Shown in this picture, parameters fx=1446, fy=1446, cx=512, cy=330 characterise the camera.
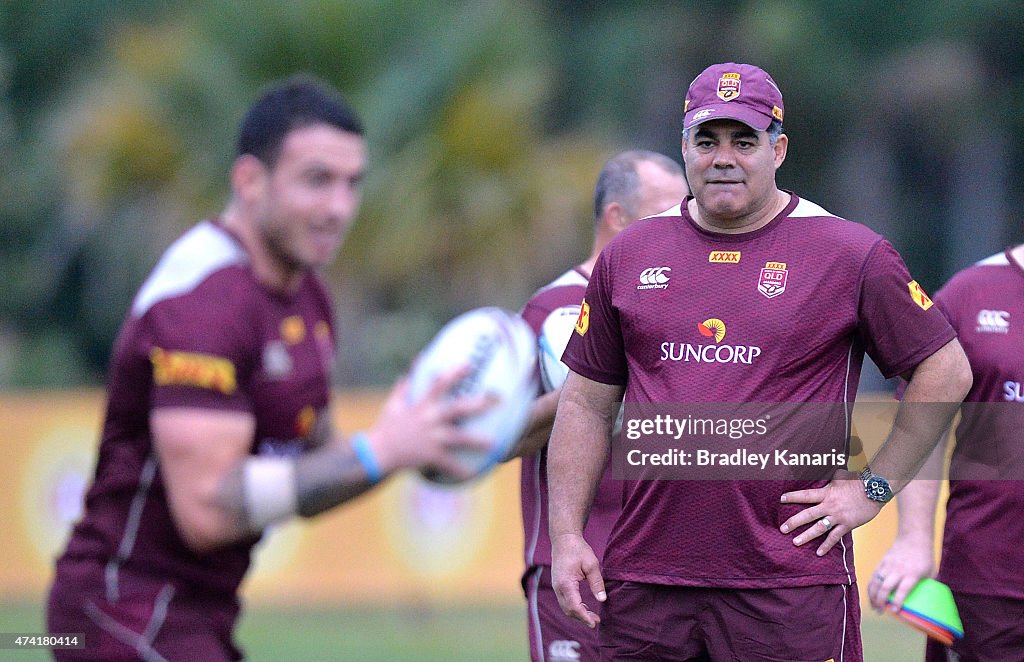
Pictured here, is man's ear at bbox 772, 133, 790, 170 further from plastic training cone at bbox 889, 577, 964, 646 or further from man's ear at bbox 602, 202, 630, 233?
plastic training cone at bbox 889, 577, 964, 646

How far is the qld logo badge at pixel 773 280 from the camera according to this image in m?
4.40

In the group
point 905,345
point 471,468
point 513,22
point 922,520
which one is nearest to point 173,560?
point 471,468

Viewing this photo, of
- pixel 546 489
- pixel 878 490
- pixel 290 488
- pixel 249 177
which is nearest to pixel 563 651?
pixel 546 489

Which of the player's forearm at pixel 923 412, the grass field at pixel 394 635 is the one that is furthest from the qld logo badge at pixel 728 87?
the grass field at pixel 394 635

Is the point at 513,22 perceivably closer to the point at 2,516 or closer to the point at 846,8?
the point at 2,516

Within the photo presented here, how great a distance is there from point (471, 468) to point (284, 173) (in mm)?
978

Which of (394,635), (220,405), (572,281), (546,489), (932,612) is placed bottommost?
(394,635)

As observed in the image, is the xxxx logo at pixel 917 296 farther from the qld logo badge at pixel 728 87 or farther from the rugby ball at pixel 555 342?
the rugby ball at pixel 555 342

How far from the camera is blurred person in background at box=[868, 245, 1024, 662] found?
16.8 ft

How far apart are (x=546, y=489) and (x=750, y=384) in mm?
1400

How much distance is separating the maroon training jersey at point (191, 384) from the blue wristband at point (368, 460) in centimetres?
40

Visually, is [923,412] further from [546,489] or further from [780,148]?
[546,489]

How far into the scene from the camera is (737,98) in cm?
448

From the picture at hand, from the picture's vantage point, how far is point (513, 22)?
57.3 ft
